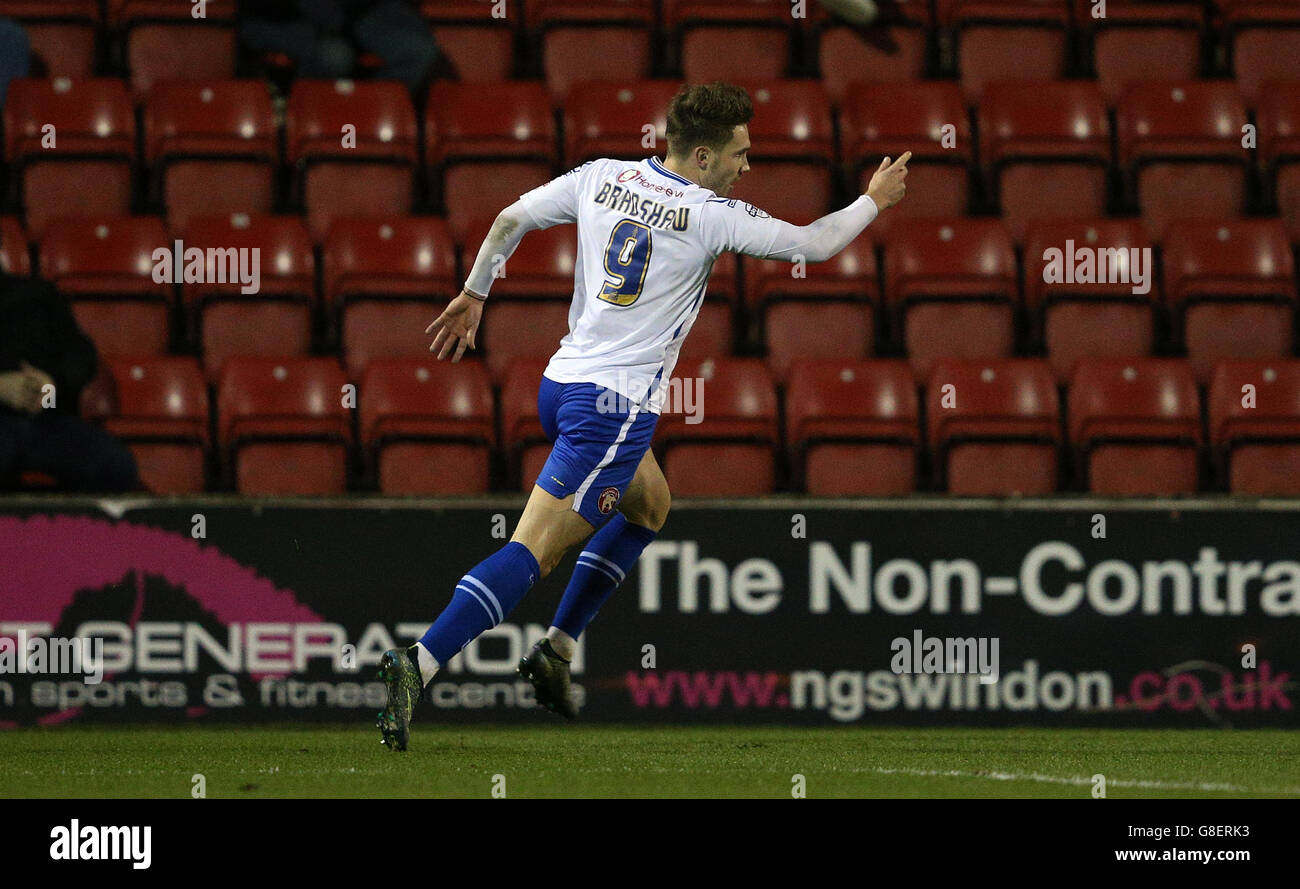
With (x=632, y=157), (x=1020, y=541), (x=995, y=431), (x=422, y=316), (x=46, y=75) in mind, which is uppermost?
(x=46, y=75)

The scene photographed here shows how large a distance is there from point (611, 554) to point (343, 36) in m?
5.23

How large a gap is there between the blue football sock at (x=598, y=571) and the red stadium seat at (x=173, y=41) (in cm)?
528

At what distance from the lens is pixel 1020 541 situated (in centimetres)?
674

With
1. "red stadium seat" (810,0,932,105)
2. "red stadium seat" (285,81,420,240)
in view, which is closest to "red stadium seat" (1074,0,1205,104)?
"red stadium seat" (810,0,932,105)

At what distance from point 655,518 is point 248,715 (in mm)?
2175

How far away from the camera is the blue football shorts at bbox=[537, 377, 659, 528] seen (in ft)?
16.2

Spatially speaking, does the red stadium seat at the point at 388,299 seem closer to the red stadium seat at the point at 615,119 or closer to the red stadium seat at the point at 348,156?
the red stadium seat at the point at 348,156

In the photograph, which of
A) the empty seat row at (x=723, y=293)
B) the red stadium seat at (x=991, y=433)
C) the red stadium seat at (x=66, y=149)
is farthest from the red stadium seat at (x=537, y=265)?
the red stadium seat at (x=66, y=149)

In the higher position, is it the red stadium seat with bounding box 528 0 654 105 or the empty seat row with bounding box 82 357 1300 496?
the red stadium seat with bounding box 528 0 654 105

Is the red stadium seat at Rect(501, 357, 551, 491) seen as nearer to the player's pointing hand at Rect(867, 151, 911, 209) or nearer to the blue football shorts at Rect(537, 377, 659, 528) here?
the blue football shorts at Rect(537, 377, 659, 528)

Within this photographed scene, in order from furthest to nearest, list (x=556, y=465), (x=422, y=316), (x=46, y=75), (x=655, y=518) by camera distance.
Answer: (x=46, y=75) → (x=422, y=316) → (x=655, y=518) → (x=556, y=465)

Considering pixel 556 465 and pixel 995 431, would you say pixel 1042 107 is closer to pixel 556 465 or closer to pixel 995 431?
pixel 995 431

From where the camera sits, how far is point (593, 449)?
4957mm
